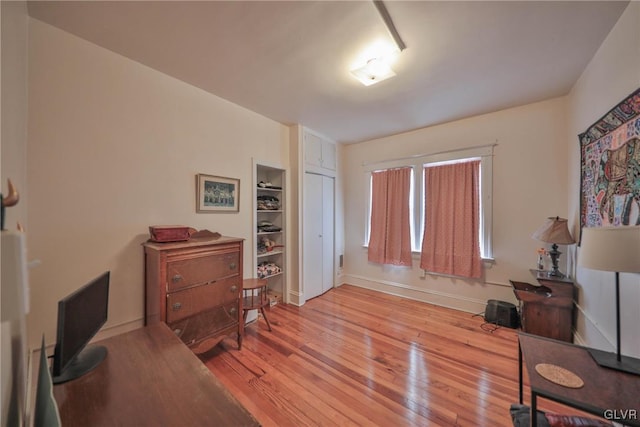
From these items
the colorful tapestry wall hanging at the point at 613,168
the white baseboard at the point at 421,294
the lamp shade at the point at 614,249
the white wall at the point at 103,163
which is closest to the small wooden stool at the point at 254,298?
the white wall at the point at 103,163

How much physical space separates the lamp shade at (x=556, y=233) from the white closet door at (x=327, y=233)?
266cm

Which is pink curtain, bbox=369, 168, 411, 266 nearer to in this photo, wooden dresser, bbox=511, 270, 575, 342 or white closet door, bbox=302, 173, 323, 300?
white closet door, bbox=302, 173, 323, 300

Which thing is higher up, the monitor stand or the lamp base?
the monitor stand

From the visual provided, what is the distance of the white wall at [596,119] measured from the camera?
1414 millimetres

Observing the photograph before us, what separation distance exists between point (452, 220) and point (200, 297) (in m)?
3.15

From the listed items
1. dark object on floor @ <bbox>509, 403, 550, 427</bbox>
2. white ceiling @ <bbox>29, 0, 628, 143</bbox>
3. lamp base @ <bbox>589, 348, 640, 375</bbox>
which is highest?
white ceiling @ <bbox>29, 0, 628, 143</bbox>

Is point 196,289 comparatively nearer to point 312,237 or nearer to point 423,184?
point 312,237

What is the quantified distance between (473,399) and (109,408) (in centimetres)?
214

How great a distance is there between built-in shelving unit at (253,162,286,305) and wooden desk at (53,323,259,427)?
203 cm

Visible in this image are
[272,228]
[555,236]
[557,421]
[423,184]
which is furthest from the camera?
[423,184]

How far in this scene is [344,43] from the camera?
1.77m

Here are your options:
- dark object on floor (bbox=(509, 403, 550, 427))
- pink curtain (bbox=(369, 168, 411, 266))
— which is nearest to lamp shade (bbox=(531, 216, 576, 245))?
pink curtain (bbox=(369, 168, 411, 266))

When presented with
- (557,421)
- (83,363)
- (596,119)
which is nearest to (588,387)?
(557,421)

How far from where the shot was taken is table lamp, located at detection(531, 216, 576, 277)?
7.48ft
